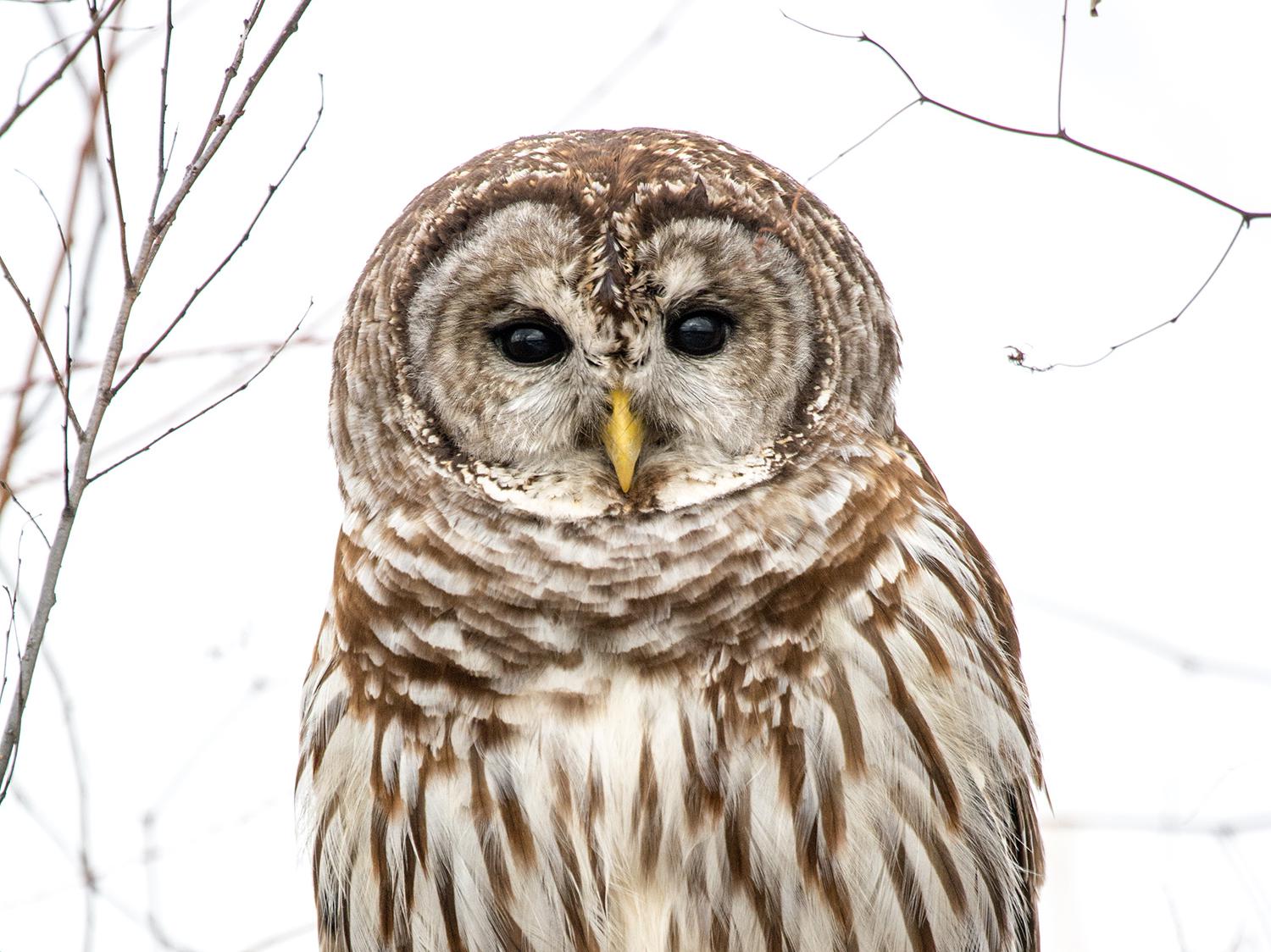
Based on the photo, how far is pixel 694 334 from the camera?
3352 millimetres

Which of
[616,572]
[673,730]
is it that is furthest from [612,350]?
[673,730]

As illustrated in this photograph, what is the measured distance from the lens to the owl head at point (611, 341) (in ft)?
10.8

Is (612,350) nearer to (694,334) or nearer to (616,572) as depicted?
(694,334)

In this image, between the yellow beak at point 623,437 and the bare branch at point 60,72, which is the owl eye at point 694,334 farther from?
Result: the bare branch at point 60,72

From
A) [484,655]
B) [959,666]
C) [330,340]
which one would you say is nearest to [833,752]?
[959,666]

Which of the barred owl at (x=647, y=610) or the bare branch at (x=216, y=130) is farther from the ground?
the bare branch at (x=216, y=130)

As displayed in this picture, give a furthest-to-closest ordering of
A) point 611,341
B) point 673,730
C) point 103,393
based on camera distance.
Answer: point 611,341, point 673,730, point 103,393

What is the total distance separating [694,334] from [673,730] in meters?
0.89

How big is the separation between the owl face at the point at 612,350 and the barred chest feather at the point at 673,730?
0.17m

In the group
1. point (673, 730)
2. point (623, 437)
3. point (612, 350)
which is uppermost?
point (612, 350)

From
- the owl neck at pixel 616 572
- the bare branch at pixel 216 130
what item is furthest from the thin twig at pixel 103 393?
the owl neck at pixel 616 572

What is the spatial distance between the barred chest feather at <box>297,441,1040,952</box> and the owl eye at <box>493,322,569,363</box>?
368mm

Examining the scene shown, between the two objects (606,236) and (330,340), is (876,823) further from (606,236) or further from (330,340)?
(330,340)

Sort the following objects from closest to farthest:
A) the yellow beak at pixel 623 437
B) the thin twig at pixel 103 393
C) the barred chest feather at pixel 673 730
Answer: the thin twig at pixel 103 393 < the barred chest feather at pixel 673 730 < the yellow beak at pixel 623 437
